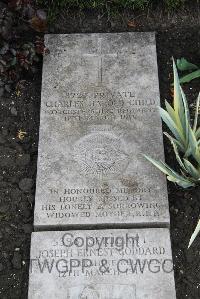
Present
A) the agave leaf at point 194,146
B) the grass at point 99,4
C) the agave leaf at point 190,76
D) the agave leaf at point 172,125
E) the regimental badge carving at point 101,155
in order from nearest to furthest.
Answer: the agave leaf at point 194,146
the agave leaf at point 172,125
the regimental badge carving at point 101,155
the agave leaf at point 190,76
the grass at point 99,4

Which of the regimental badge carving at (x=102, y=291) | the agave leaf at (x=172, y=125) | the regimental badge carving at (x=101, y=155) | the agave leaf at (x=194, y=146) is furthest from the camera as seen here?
the regimental badge carving at (x=101, y=155)

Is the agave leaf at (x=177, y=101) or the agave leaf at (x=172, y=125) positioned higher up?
the agave leaf at (x=177, y=101)

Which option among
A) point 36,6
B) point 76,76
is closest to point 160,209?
point 76,76

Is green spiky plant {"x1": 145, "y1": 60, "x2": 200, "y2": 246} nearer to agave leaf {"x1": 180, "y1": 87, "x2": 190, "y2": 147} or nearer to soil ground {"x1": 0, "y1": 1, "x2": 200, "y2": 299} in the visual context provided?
agave leaf {"x1": 180, "y1": 87, "x2": 190, "y2": 147}

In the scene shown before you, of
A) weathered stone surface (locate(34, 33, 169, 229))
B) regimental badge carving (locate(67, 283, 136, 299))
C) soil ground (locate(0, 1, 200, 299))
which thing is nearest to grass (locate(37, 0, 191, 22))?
soil ground (locate(0, 1, 200, 299))

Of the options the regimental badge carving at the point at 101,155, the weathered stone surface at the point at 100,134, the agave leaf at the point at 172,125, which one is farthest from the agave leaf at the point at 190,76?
the regimental badge carving at the point at 101,155

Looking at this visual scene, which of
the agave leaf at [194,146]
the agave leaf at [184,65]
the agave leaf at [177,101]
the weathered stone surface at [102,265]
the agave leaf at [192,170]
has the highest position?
the agave leaf at [184,65]

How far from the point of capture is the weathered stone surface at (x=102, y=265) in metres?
3.14

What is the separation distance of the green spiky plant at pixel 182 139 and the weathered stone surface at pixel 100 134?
16cm

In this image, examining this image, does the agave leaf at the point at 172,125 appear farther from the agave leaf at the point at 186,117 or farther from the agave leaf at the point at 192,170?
the agave leaf at the point at 192,170

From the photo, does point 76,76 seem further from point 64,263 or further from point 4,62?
point 64,263

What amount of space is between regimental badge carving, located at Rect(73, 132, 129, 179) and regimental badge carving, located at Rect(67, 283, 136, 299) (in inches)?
29.8

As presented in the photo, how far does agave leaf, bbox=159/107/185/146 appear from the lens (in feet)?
11.1

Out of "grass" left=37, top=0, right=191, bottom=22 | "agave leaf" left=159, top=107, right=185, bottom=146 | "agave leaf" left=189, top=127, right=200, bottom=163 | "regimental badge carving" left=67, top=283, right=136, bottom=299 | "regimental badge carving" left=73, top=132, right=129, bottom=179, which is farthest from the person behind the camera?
"grass" left=37, top=0, right=191, bottom=22
